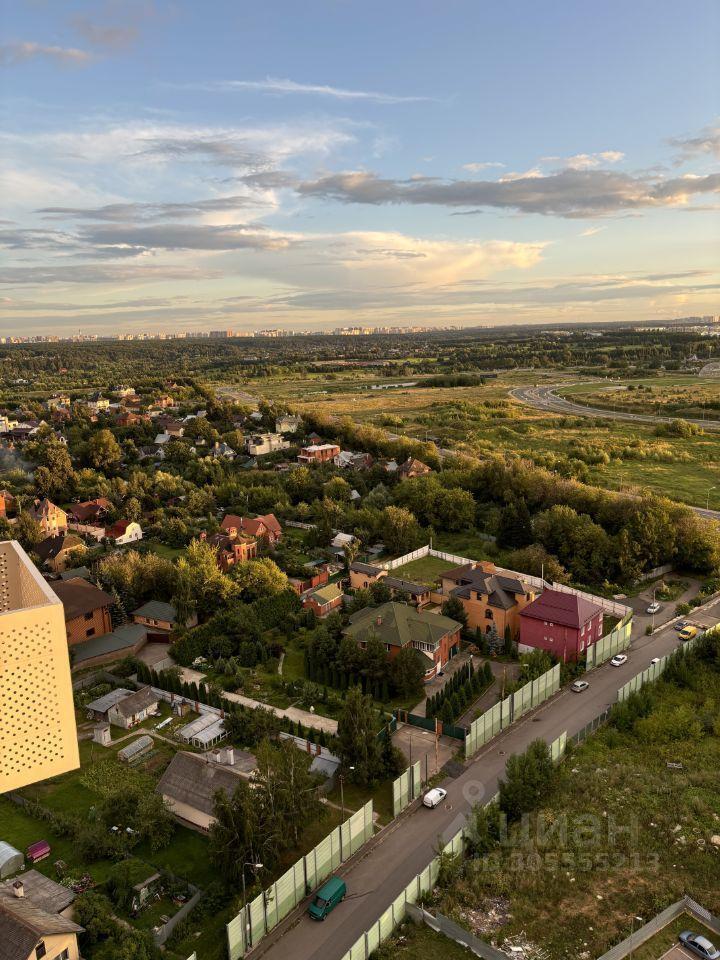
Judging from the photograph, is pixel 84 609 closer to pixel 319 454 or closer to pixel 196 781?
pixel 196 781

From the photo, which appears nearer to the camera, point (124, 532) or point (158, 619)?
point (158, 619)

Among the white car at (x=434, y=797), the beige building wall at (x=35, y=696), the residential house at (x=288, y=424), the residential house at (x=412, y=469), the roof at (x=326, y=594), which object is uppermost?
the beige building wall at (x=35, y=696)

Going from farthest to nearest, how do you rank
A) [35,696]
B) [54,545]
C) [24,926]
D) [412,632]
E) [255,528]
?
[255,528] → [54,545] → [412,632] → [24,926] → [35,696]

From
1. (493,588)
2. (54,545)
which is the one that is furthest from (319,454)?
(493,588)

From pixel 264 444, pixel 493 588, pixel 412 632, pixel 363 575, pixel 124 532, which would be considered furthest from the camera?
pixel 264 444

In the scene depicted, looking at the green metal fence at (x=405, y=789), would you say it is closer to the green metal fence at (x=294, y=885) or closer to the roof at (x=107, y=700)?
the green metal fence at (x=294, y=885)

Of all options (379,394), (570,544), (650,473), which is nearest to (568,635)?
(570,544)

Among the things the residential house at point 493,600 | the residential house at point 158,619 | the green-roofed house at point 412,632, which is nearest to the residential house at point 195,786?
the green-roofed house at point 412,632
